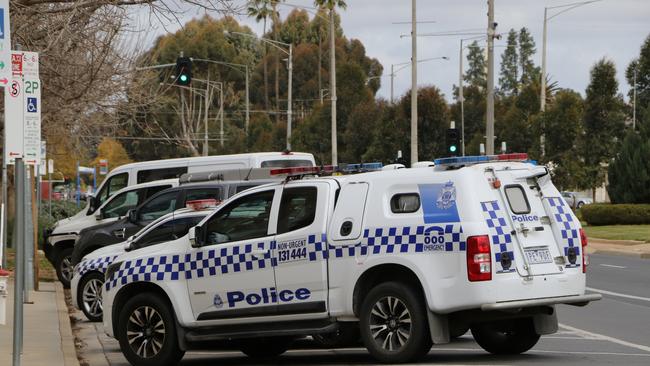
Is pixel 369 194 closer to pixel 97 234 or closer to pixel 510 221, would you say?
pixel 510 221

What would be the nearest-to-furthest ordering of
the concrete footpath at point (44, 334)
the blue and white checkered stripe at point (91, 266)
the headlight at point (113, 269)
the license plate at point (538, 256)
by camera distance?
the license plate at point (538, 256), the headlight at point (113, 269), the concrete footpath at point (44, 334), the blue and white checkered stripe at point (91, 266)

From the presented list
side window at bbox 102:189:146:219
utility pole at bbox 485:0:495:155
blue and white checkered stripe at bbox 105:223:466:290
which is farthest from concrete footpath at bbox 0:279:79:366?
utility pole at bbox 485:0:495:155

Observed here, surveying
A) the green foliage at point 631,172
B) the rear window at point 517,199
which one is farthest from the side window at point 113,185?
the green foliage at point 631,172

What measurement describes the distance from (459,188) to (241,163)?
13154 mm

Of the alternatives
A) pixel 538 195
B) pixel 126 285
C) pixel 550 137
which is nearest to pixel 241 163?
pixel 126 285

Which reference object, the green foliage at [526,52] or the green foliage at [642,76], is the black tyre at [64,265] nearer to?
the green foliage at [642,76]

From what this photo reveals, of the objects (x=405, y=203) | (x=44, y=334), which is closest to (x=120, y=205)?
(x=44, y=334)

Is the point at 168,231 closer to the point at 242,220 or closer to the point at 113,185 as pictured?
the point at 242,220

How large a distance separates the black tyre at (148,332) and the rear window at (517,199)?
146 inches

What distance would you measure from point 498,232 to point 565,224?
3.49 feet

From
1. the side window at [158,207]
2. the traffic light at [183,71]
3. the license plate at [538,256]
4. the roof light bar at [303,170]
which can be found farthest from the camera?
the traffic light at [183,71]

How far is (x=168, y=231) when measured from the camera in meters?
16.7

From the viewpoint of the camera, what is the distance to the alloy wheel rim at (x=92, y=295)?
18.2 metres

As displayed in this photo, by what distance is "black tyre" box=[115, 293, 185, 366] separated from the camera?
514 inches
